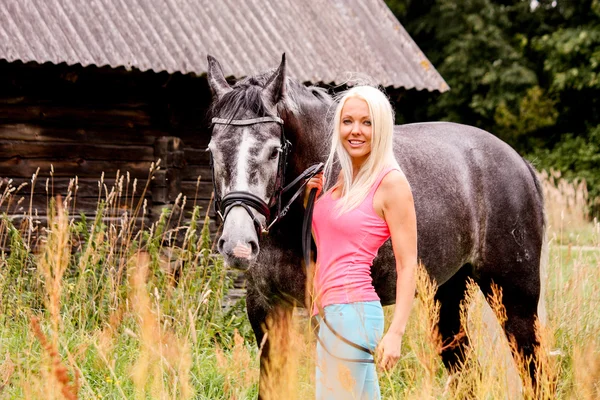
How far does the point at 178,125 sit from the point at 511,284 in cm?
519

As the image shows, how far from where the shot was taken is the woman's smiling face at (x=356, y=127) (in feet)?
8.67

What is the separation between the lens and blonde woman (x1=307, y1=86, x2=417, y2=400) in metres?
2.53

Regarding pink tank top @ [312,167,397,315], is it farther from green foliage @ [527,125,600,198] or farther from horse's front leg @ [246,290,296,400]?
green foliage @ [527,125,600,198]

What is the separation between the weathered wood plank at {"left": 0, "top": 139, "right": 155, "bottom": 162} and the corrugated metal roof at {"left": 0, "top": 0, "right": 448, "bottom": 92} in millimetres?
1155

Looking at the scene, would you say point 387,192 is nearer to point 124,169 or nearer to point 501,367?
point 501,367

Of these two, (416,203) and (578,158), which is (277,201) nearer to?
(416,203)

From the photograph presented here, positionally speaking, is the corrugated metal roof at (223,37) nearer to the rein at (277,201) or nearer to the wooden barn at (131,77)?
the wooden barn at (131,77)

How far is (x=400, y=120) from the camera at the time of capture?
21219 millimetres

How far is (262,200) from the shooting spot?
2.81 metres

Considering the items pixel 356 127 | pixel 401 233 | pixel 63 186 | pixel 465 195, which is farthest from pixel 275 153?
pixel 63 186

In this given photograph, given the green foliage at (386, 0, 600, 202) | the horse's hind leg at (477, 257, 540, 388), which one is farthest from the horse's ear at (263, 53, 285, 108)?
the green foliage at (386, 0, 600, 202)

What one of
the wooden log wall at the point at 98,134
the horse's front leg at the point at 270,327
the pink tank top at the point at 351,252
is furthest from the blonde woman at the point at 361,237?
the wooden log wall at the point at 98,134

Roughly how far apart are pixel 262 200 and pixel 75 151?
5673 millimetres

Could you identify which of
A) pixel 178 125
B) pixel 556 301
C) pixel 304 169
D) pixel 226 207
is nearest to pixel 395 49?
pixel 178 125
